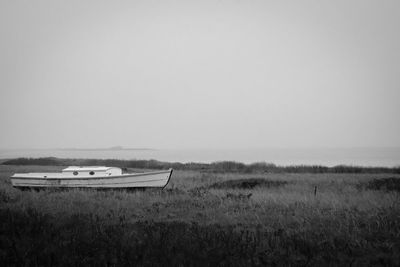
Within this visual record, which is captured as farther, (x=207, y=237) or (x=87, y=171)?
(x=87, y=171)

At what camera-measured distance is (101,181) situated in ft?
61.4

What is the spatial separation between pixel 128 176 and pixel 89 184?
223cm

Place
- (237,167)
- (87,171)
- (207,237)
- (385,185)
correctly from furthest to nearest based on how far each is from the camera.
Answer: (237,167) < (385,185) < (87,171) < (207,237)

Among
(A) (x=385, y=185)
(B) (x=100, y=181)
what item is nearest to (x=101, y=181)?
(B) (x=100, y=181)

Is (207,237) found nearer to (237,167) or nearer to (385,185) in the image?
(385,185)

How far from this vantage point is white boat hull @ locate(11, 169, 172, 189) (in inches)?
730

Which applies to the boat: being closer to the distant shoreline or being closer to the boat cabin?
the boat cabin

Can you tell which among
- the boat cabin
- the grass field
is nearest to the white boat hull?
the boat cabin

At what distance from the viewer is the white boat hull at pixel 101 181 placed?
60.8 ft

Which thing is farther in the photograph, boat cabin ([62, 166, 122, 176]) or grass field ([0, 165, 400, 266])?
boat cabin ([62, 166, 122, 176])

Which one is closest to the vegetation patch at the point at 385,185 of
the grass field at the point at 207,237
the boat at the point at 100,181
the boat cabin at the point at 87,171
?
the grass field at the point at 207,237

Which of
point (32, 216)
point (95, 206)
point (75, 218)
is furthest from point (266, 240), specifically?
point (95, 206)

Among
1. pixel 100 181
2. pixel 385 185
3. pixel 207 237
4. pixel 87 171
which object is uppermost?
pixel 87 171

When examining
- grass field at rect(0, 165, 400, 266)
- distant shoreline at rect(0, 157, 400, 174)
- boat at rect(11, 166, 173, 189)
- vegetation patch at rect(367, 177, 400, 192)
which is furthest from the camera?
distant shoreline at rect(0, 157, 400, 174)
